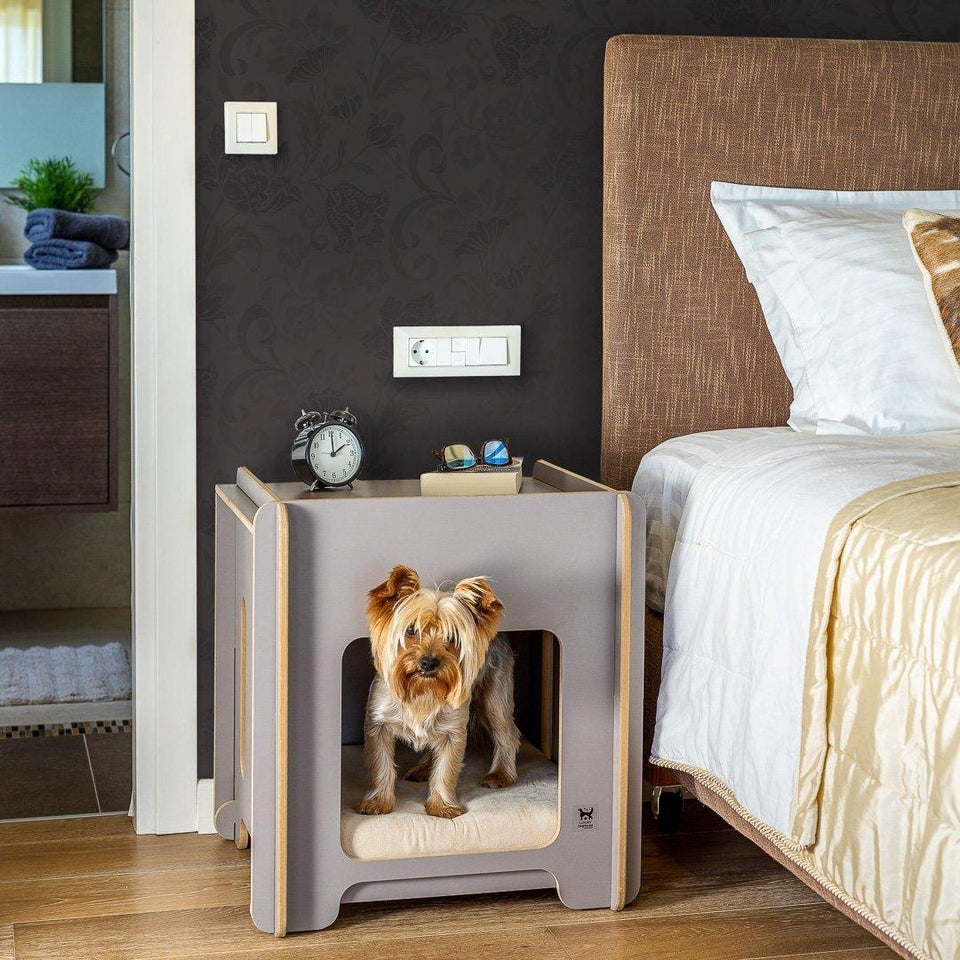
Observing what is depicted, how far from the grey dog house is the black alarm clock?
3 centimetres

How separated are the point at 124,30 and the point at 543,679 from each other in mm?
1923

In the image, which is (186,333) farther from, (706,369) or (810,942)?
(810,942)

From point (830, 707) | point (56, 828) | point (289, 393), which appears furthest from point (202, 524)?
point (830, 707)

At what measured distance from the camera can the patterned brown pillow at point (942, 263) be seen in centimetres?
189

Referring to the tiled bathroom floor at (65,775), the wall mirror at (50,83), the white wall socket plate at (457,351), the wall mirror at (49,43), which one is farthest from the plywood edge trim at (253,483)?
the wall mirror at (49,43)

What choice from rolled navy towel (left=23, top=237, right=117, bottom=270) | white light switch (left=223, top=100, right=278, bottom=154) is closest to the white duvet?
white light switch (left=223, top=100, right=278, bottom=154)

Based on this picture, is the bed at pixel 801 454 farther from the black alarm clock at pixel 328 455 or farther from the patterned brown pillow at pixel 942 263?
the black alarm clock at pixel 328 455

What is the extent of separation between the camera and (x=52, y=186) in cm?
309

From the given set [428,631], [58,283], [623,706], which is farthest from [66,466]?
[623,706]

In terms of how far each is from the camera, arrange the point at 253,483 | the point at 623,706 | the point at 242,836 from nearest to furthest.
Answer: the point at 623,706 → the point at 253,483 → the point at 242,836

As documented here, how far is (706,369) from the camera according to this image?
2.23 meters

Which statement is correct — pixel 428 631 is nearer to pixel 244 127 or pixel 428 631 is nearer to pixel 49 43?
pixel 244 127

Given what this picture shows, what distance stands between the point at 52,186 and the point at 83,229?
0.78 feet

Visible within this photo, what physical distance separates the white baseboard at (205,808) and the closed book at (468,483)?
0.72m
